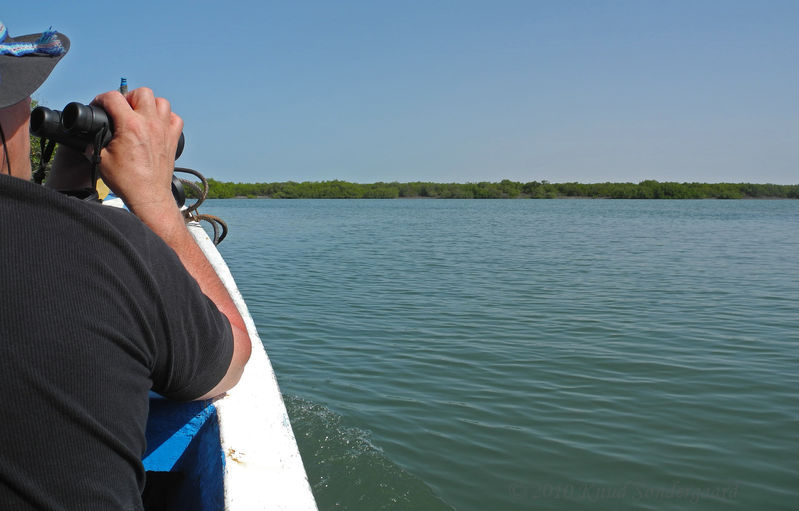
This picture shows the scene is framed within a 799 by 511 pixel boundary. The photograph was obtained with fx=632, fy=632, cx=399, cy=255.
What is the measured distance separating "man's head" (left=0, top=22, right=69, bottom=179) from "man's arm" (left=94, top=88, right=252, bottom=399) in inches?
7.0

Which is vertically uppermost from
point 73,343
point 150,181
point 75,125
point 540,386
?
point 75,125

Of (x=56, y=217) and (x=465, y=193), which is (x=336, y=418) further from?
(x=465, y=193)

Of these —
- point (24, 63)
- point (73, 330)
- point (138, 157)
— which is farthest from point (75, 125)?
point (73, 330)

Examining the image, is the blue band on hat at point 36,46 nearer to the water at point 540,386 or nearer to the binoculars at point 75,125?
the binoculars at point 75,125

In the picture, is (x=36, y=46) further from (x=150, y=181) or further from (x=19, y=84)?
(x=150, y=181)

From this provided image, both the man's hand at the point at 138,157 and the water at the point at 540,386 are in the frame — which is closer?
the man's hand at the point at 138,157

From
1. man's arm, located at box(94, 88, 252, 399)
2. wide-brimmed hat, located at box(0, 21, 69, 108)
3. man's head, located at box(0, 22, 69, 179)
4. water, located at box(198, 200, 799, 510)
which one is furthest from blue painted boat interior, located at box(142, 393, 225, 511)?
water, located at box(198, 200, 799, 510)

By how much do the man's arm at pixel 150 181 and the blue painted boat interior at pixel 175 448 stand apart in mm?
455

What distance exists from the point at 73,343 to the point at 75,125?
23.3 inches

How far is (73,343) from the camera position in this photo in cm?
82

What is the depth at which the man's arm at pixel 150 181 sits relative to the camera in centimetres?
123

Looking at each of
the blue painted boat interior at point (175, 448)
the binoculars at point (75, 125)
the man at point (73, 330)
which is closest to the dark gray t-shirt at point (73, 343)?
the man at point (73, 330)

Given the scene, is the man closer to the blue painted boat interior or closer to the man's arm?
the man's arm

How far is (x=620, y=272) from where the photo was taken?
42.9ft
